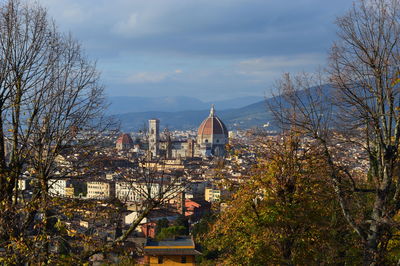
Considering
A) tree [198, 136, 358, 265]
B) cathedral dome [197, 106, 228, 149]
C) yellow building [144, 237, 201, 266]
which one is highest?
cathedral dome [197, 106, 228, 149]

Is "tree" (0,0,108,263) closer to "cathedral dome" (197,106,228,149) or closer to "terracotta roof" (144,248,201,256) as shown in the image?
"terracotta roof" (144,248,201,256)

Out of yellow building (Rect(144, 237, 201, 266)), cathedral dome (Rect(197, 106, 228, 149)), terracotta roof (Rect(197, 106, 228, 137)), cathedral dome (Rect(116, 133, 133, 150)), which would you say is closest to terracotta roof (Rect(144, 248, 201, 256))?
yellow building (Rect(144, 237, 201, 266))

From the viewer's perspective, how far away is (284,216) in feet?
20.0

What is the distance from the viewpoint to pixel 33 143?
5379mm

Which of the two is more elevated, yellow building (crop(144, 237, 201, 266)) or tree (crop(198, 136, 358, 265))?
tree (crop(198, 136, 358, 265))

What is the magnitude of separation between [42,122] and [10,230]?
1.61 meters

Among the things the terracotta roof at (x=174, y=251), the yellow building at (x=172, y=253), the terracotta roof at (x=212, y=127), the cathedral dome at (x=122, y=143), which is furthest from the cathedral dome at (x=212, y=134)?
the terracotta roof at (x=174, y=251)

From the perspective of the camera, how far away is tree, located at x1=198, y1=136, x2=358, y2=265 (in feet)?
20.1

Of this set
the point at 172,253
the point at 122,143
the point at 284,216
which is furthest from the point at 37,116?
the point at 122,143

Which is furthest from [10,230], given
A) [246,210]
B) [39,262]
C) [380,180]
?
[380,180]

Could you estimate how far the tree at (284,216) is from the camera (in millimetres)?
6129

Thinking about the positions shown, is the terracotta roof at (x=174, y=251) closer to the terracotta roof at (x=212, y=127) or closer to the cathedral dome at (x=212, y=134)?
the cathedral dome at (x=212, y=134)

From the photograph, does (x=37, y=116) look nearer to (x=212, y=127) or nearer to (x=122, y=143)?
(x=122, y=143)

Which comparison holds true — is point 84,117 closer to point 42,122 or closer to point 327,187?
point 42,122
